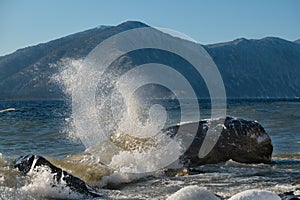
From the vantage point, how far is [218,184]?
10.8 meters

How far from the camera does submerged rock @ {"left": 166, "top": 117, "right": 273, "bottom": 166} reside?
14.3 meters

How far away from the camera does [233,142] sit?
14586 mm

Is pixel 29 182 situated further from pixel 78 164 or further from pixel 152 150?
pixel 152 150

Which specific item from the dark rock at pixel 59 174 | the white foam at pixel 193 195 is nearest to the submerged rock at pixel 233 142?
the dark rock at pixel 59 174

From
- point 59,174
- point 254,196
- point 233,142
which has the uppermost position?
point 254,196

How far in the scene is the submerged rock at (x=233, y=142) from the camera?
562 inches

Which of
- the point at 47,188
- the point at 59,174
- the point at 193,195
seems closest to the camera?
the point at 193,195

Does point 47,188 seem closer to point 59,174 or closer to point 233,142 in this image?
point 59,174

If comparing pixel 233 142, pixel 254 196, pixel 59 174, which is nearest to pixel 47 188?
pixel 59 174

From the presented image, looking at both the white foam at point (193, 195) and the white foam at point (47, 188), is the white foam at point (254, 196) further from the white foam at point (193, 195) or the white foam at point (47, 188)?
the white foam at point (47, 188)

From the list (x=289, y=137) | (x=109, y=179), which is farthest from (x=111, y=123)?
(x=109, y=179)

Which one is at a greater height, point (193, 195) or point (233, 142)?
point (193, 195)

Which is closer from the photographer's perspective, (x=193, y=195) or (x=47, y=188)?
(x=193, y=195)

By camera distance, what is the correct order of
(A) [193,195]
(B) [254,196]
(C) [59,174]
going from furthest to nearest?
(C) [59,174] < (A) [193,195] < (B) [254,196]
